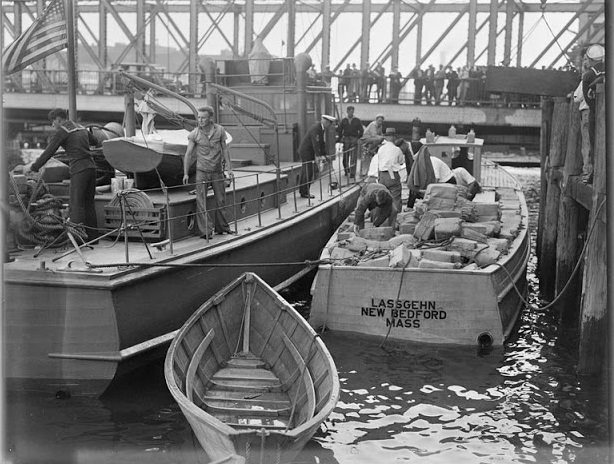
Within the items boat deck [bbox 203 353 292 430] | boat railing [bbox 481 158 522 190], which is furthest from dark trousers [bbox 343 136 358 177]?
boat deck [bbox 203 353 292 430]

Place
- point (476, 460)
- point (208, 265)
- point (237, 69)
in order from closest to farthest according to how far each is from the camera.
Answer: point (476, 460)
point (208, 265)
point (237, 69)

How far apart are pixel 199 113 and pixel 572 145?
626 cm

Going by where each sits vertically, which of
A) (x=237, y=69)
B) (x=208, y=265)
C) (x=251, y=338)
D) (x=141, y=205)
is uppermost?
(x=237, y=69)

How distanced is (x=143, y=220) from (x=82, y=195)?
0.92 metres

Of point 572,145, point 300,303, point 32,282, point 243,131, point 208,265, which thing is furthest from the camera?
point 243,131

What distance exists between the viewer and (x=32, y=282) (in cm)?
Result: 962

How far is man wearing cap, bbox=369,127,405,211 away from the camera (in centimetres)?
1562

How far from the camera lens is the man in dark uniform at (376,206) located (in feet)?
46.5

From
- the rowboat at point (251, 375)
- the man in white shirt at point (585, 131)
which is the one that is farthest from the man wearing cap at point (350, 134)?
the rowboat at point (251, 375)

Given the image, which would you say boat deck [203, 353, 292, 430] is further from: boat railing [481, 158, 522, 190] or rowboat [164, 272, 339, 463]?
boat railing [481, 158, 522, 190]

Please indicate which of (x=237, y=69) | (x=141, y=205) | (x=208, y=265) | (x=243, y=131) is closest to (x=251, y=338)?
(x=208, y=265)

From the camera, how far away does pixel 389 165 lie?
1562cm

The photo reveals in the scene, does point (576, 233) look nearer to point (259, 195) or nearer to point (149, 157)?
point (259, 195)

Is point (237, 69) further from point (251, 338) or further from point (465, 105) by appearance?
point (465, 105)
